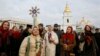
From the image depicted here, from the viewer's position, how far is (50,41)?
14156 millimetres

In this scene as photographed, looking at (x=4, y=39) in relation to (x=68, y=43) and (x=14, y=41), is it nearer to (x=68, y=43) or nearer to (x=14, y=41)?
(x=14, y=41)

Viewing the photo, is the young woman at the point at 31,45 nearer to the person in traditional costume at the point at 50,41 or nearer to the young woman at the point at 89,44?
the young woman at the point at 89,44

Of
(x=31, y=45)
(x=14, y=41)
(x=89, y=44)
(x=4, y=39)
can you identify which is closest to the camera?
(x=31, y=45)

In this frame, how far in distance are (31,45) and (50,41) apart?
334 cm

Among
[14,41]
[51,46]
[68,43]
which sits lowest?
[51,46]

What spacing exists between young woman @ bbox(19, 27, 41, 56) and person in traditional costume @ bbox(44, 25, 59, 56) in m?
3.03

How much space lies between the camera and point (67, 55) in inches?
538

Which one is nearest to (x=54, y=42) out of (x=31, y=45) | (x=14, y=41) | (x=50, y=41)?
(x=50, y=41)

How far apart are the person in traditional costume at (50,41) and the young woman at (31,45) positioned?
303 centimetres

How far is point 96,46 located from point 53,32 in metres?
1.75

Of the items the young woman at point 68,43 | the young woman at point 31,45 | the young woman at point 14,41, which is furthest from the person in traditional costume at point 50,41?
the young woman at point 31,45

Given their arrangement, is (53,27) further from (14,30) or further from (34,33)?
(34,33)

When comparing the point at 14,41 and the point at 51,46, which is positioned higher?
the point at 14,41

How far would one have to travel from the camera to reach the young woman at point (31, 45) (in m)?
10.7
